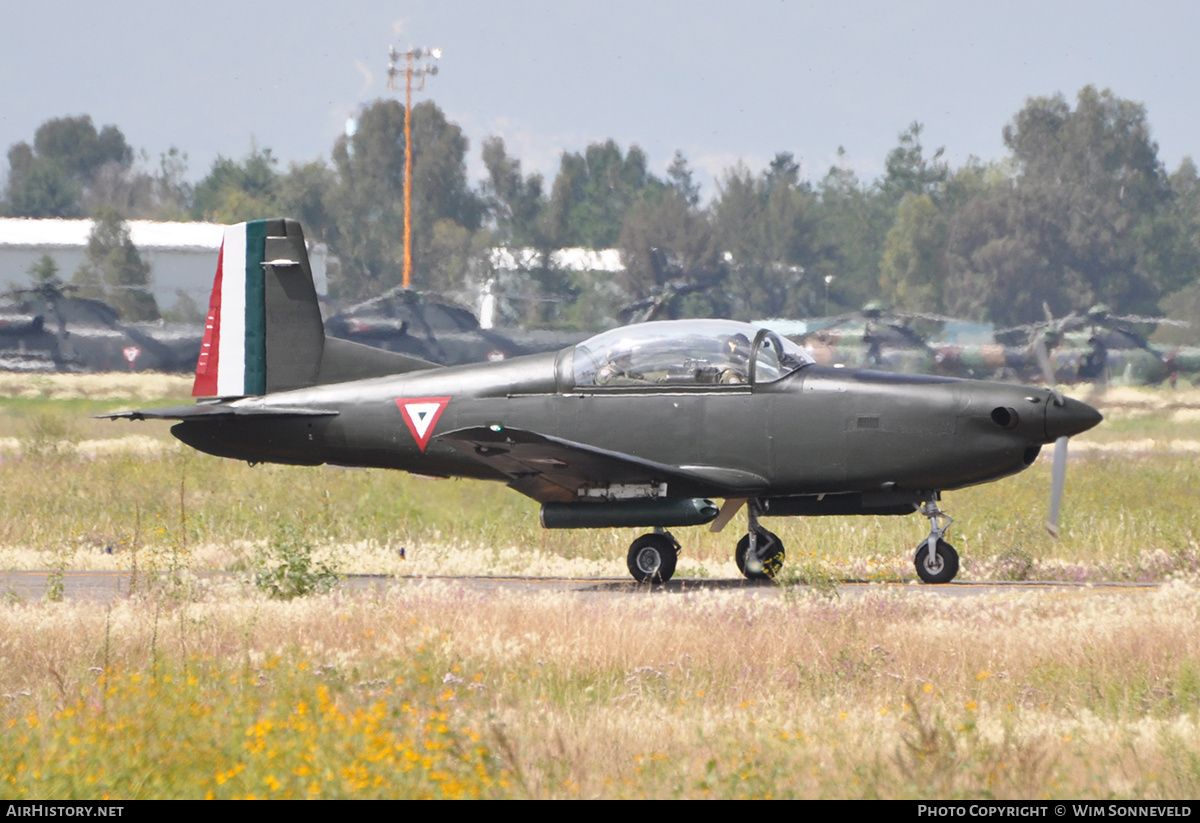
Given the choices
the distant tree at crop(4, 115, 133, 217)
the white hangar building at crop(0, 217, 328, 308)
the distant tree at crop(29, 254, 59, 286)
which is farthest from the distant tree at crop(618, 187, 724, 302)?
the distant tree at crop(4, 115, 133, 217)

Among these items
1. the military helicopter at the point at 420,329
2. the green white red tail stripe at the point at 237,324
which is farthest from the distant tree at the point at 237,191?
the green white red tail stripe at the point at 237,324

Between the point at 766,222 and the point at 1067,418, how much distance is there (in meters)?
84.1

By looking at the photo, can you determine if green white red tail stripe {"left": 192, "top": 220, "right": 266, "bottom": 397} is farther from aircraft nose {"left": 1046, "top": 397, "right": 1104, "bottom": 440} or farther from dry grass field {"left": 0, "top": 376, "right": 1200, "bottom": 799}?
aircraft nose {"left": 1046, "top": 397, "right": 1104, "bottom": 440}

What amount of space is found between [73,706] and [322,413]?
6177 millimetres

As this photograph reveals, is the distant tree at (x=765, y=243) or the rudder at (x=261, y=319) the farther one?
the distant tree at (x=765, y=243)

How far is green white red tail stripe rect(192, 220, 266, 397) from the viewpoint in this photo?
44.1 ft

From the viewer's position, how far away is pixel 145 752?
19.1 feet

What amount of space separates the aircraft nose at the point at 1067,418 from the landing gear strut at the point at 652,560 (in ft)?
10.9

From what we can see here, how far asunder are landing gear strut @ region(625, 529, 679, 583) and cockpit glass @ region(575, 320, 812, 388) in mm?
1408

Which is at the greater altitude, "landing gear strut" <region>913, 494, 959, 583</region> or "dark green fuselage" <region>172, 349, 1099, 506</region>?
"dark green fuselage" <region>172, 349, 1099, 506</region>

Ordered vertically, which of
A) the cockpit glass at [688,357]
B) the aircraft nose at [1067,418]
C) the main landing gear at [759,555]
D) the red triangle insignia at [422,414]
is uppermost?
the cockpit glass at [688,357]

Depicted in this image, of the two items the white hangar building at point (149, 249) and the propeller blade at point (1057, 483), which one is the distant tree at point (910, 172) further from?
the propeller blade at point (1057, 483)

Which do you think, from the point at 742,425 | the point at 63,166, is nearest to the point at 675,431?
the point at 742,425

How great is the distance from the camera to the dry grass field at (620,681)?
5.59 m
